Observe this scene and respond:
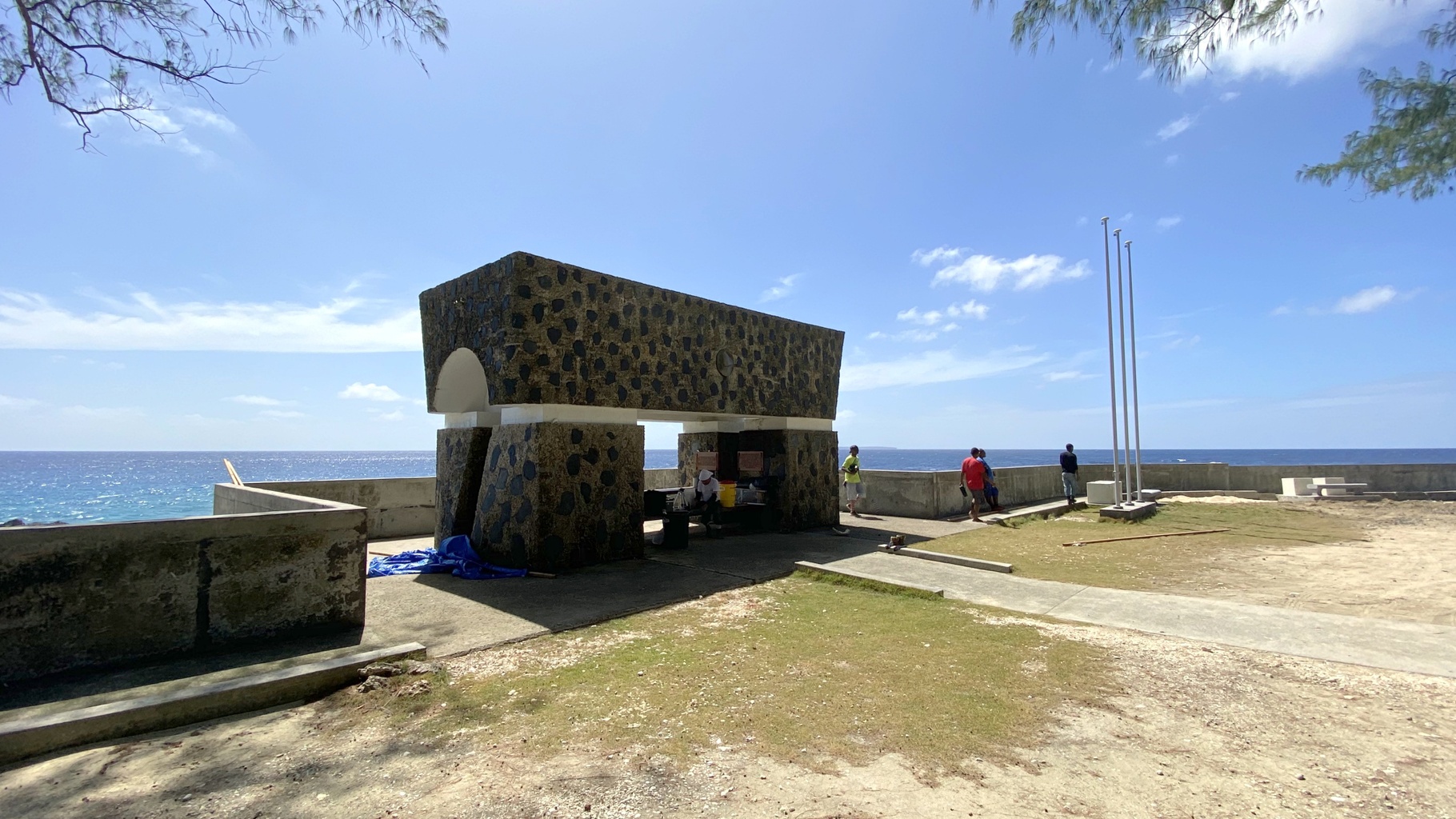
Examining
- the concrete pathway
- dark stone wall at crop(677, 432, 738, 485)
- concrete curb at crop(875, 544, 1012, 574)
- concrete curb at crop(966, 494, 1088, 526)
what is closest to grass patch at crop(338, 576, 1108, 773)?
the concrete pathway

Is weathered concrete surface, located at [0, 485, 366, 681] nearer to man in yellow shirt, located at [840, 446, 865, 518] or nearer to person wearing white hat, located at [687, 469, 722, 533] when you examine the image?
person wearing white hat, located at [687, 469, 722, 533]

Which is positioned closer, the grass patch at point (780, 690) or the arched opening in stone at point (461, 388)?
the grass patch at point (780, 690)

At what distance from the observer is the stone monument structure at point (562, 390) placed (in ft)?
26.1

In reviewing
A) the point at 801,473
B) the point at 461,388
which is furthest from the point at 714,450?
the point at 461,388

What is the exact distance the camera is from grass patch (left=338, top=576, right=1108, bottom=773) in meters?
3.40

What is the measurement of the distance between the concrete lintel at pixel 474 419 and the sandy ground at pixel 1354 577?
9.12 metres

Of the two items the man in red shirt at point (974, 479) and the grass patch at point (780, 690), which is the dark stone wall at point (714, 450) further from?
the grass patch at point (780, 690)

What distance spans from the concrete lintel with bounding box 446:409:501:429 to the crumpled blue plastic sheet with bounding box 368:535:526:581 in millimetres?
1682

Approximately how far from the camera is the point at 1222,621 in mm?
5695

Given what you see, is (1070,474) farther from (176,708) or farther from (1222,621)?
(176,708)

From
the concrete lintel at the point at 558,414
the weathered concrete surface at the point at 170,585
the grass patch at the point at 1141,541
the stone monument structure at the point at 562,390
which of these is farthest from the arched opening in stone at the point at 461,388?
the grass patch at the point at 1141,541

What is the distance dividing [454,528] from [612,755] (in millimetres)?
6823

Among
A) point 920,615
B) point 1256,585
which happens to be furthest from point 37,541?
point 1256,585

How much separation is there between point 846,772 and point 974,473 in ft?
39.5
